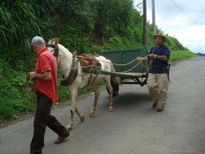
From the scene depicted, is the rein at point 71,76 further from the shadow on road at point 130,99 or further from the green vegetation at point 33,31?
the shadow on road at point 130,99

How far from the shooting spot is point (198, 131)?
4324mm

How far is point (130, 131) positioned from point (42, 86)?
2.03m

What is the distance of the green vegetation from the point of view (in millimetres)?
6328

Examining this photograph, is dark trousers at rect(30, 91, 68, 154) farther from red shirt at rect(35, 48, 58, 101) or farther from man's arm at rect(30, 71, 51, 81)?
man's arm at rect(30, 71, 51, 81)

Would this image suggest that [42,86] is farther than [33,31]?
No

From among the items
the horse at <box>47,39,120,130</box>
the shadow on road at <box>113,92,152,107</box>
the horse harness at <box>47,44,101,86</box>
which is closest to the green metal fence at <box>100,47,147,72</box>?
the shadow on road at <box>113,92,152,107</box>

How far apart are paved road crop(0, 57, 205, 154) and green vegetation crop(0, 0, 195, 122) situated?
4.10ft

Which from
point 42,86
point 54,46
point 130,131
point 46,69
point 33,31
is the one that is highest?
point 33,31

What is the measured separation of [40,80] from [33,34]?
5022mm

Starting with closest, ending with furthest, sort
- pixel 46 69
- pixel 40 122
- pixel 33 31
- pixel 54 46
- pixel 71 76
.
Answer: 1. pixel 46 69
2. pixel 40 122
3. pixel 54 46
4. pixel 71 76
5. pixel 33 31

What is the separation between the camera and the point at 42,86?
346 centimetres

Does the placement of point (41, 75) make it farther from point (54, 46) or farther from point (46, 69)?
point (54, 46)

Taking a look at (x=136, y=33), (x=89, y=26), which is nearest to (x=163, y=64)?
(x=89, y=26)

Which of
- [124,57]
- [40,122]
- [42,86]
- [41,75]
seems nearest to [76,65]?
[42,86]
